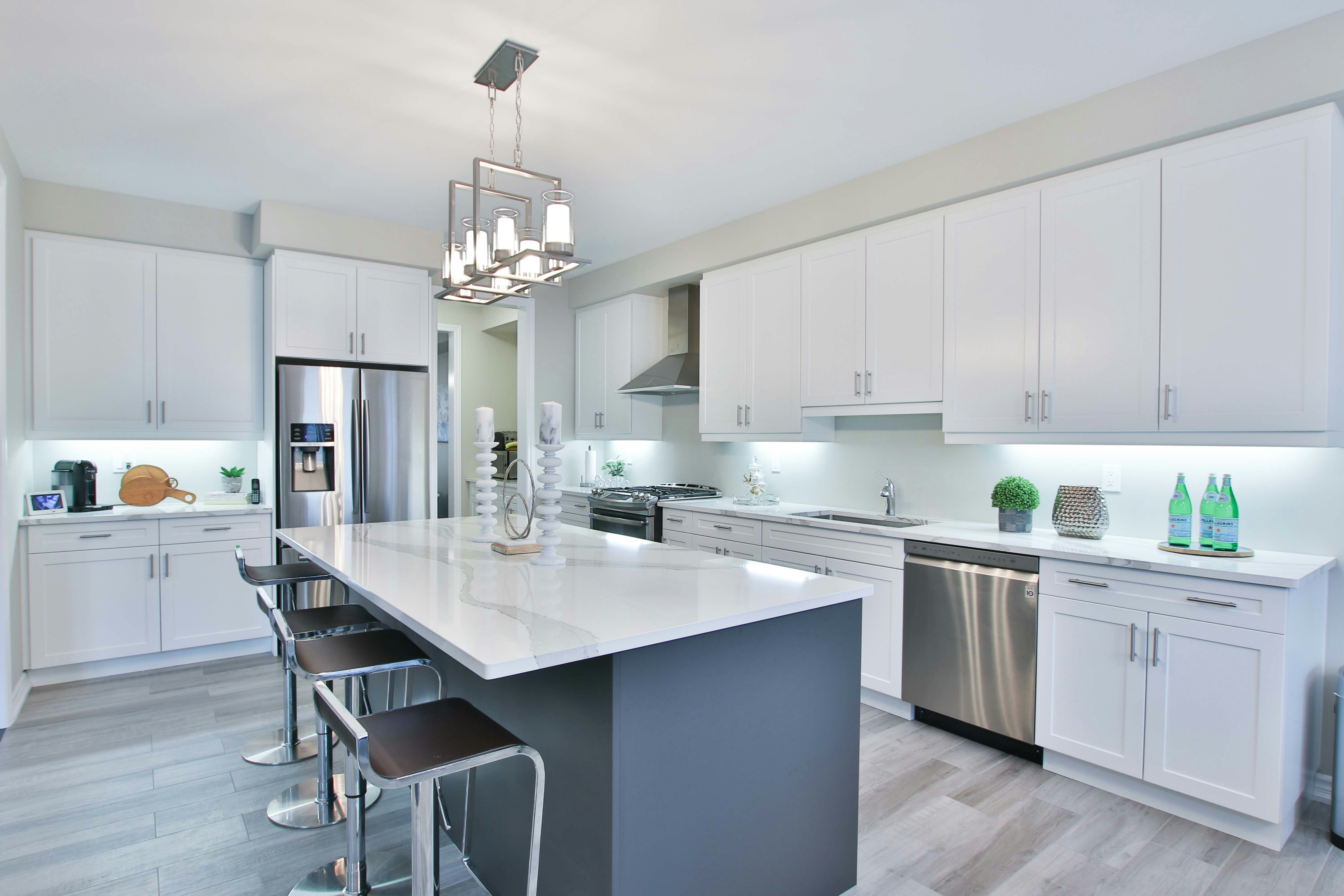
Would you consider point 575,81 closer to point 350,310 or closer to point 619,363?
point 350,310

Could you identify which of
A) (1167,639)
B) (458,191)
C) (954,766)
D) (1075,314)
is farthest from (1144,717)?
(458,191)

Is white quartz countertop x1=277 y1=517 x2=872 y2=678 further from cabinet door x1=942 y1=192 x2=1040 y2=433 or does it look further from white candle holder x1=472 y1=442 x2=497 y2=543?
cabinet door x1=942 y1=192 x2=1040 y2=433

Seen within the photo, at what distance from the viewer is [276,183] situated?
3744mm

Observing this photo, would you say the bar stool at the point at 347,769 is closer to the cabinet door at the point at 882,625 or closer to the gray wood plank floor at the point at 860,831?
the gray wood plank floor at the point at 860,831

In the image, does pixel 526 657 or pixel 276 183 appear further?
pixel 276 183

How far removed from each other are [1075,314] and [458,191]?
304cm

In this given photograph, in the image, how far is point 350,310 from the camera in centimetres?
439

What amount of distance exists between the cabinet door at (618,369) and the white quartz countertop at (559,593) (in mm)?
2654

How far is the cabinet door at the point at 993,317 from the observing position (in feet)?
9.60

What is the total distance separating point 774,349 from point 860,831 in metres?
2.57

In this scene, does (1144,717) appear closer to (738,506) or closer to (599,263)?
(738,506)

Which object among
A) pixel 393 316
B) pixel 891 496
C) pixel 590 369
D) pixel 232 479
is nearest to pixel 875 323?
pixel 891 496

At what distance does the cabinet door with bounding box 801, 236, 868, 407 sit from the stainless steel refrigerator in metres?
2.53

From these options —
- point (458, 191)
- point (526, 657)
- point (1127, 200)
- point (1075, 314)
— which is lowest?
point (526, 657)
